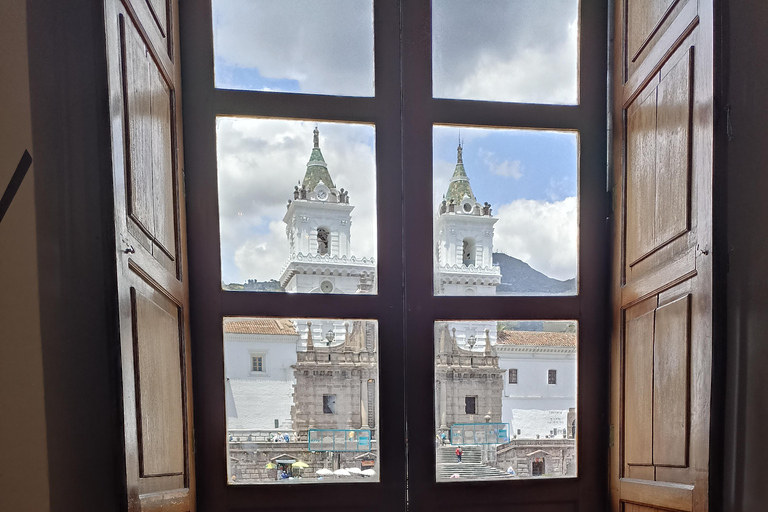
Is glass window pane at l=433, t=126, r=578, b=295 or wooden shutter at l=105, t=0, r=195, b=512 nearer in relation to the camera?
wooden shutter at l=105, t=0, r=195, b=512

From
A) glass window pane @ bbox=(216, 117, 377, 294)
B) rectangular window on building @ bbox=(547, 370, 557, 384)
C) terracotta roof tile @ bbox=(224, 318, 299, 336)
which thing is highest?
glass window pane @ bbox=(216, 117, 377, 294)

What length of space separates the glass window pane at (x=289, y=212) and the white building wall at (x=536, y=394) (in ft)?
1.73

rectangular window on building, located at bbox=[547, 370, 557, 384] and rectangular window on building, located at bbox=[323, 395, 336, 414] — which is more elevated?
rectangular window on building, located at bbox=[547, 370, 557, 384]

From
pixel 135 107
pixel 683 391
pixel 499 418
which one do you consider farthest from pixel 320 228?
pixel 683 391

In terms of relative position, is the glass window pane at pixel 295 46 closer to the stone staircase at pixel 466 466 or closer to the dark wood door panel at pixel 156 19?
the dark wood door panel at pixel 156 19

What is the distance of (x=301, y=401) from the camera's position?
1711mm

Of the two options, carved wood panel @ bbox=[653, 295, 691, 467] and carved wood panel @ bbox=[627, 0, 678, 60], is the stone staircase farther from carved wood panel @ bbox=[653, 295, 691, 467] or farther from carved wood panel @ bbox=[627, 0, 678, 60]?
carved wood panel @ bbox=[627, 0, 678, 60]

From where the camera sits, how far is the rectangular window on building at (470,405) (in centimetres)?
174

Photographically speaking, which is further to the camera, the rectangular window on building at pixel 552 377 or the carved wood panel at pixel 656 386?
the rectangular window on building at pixel 552 377

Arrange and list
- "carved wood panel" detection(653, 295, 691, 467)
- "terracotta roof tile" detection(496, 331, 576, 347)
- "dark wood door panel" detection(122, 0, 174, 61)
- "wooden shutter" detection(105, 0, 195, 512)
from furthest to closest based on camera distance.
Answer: "terracotta roof tile" detection(496, 331, 576, 347) < "carved wood panel" detection(653, 295, 691, 467) < "dark wood door panel" detection(122, 0, 174, 61) < "wooden shutter" detection(105, 0, 195, 512)

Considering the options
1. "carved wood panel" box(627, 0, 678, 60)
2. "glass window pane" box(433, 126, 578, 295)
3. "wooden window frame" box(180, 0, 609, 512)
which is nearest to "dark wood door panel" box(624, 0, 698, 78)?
"carved wood panel" box(627, 0, 678, 60)

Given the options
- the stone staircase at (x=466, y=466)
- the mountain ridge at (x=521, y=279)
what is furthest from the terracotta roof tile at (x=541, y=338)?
the stone staircase at (x=466, y=466)

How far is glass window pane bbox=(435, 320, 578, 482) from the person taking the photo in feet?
5.72

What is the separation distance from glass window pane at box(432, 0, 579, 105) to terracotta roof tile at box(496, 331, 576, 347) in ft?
2.43
